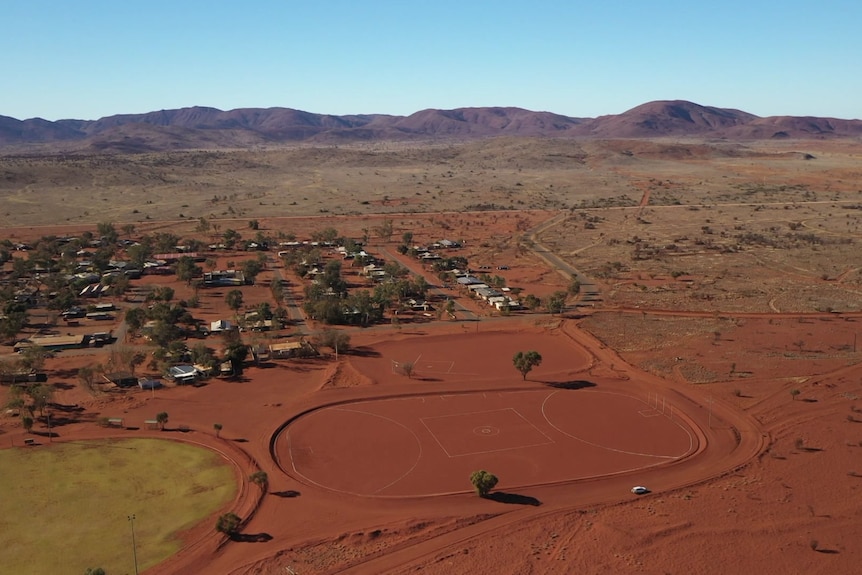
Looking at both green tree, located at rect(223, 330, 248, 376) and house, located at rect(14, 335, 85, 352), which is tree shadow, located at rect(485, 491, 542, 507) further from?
house, located at rect(14, 335, 85, 352)

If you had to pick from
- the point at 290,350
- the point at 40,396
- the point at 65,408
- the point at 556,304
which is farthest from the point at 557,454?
the point at 40,396

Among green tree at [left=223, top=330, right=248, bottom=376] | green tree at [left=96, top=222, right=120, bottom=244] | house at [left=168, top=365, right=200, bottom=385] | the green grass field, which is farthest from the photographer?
A: green tree at [left=96, top=222, right=120, bottom=244]

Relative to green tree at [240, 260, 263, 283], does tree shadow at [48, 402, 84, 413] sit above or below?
below

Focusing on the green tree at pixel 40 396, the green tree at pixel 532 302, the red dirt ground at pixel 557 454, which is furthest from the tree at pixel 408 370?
the green tree at pixel 40 396

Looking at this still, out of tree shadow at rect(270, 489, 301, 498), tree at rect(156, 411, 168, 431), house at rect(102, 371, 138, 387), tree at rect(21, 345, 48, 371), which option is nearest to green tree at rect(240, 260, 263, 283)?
tree at rect(21, 345, 48, 371)

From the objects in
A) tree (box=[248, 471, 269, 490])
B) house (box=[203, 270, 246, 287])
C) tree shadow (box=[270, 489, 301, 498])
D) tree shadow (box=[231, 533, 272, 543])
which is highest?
house (box=[203, 270, 246, 287])

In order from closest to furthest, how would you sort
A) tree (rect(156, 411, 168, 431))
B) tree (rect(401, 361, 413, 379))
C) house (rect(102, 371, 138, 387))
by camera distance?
tree (rect(156, 411, 168, 431))
house (rect(102, 371, 138, 387))
tree (rect(401, 361, 413, 379))

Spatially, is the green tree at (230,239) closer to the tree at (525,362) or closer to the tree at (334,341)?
the tree at (334,341)
